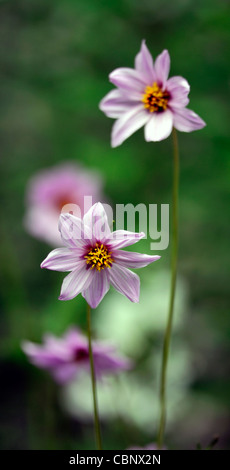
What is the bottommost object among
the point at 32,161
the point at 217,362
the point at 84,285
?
the point at 84,285

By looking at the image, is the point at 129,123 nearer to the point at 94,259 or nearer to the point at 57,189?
the point at 94,259

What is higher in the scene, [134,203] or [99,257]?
[134,203]

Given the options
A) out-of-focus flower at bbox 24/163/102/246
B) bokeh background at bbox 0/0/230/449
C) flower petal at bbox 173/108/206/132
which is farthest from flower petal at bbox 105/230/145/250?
out-of-focus flower at bbox 24/163/102/246

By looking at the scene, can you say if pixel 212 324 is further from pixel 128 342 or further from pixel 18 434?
pixel 18 434

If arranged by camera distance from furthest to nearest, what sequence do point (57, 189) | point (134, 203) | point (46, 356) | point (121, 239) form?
point (57, 189), point (134, 203), point (46, 356), point (121, 239)

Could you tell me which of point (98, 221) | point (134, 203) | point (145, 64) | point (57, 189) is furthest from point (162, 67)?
point (57, 189)

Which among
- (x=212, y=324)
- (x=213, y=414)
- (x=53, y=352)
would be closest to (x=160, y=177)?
(x=212, y=324)
